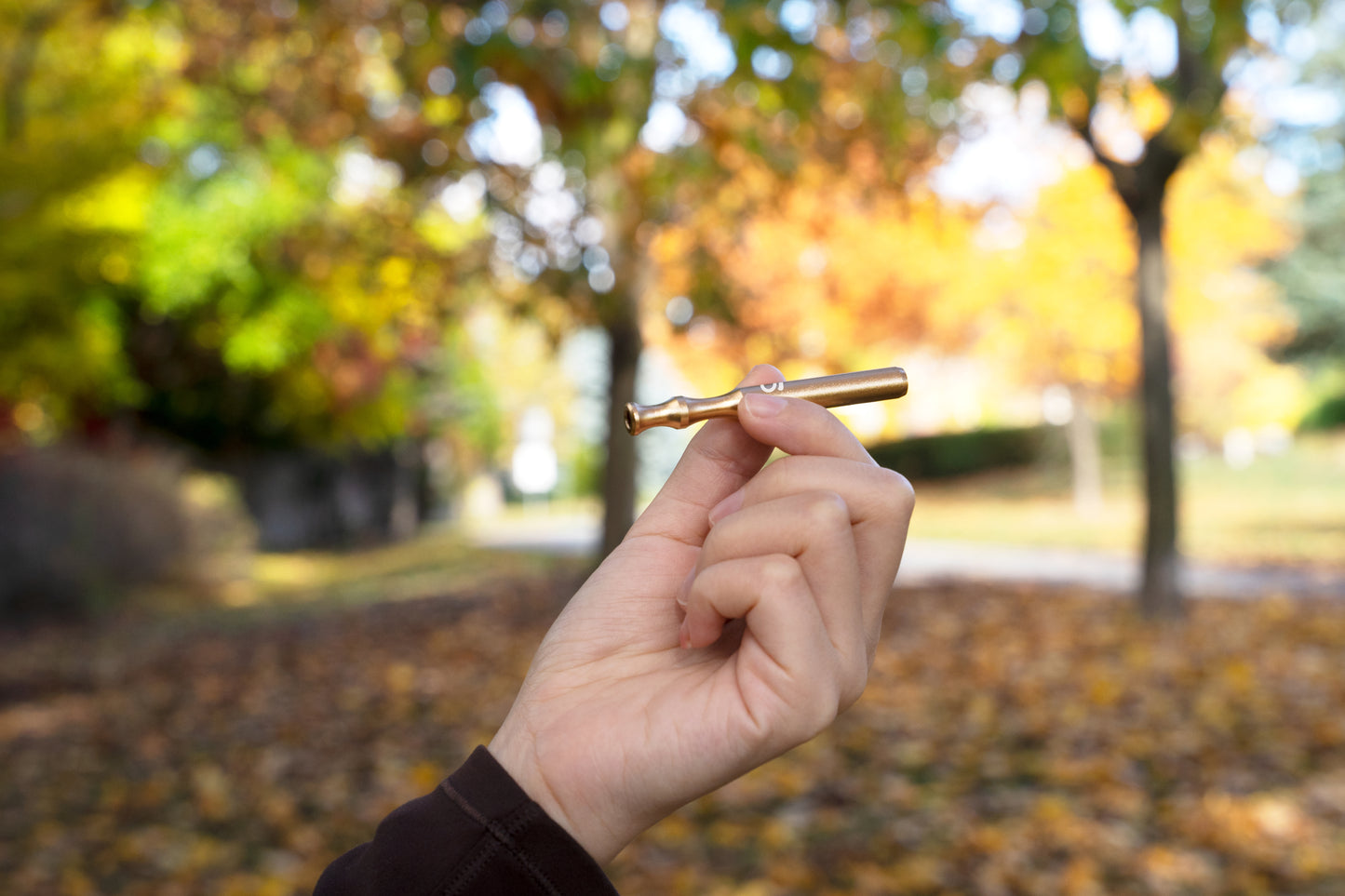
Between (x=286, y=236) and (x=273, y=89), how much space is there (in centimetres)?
149

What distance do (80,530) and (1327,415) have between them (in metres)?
32.7

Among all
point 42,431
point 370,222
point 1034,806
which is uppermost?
point 370,222

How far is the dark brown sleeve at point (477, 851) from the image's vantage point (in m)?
1.12

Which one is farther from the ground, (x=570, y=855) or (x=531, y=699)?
(x=531, y=699)

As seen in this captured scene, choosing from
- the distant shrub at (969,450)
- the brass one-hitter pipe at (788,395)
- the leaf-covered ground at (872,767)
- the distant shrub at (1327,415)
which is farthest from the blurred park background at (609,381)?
the distant shrub at (1327,415)

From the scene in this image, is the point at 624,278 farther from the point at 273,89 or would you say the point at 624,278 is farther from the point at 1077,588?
the point at 1077,588

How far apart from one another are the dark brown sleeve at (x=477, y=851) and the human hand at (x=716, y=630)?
5 cm

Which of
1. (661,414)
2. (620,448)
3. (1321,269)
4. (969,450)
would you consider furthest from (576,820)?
(1321,269)

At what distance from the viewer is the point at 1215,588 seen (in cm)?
1023

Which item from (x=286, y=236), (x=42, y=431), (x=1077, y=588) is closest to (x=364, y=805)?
(x=286, y=236)

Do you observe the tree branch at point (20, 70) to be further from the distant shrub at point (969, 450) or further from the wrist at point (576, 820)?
the distant shrub at point (969, 450)

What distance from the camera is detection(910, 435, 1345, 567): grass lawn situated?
14562 mm

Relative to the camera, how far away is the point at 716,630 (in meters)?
1.14

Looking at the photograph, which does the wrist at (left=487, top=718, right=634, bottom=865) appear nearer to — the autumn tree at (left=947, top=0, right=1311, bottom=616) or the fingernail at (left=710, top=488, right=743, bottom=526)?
the fingernail at (left=710, top=488, right=743, bottom=526)
